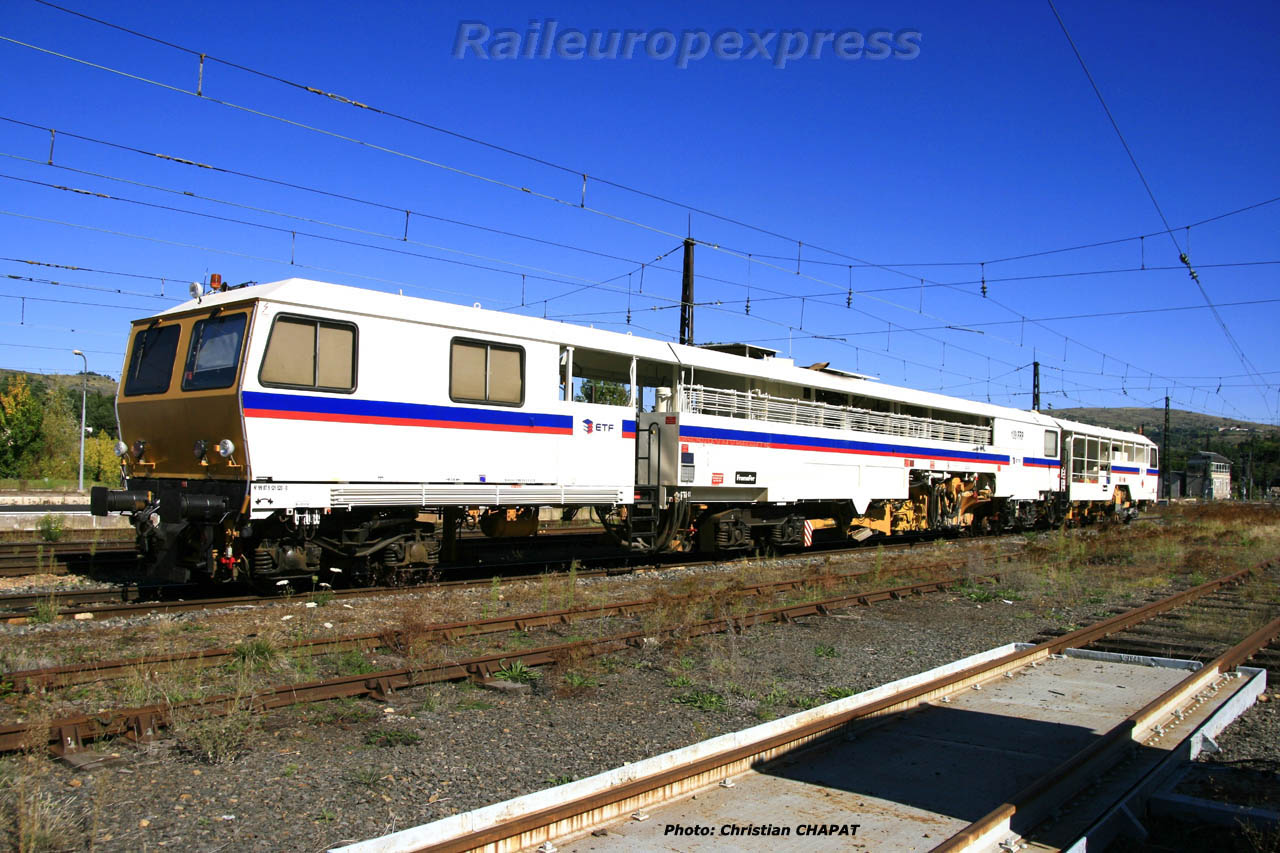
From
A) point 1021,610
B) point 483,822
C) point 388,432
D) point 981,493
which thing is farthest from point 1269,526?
point 483,822

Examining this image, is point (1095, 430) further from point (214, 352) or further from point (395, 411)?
point (214, 352)

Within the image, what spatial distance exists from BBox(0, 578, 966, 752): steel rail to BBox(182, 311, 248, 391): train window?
14.8 feet

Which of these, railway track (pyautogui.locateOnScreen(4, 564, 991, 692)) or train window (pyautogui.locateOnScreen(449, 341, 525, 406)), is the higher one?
train window (pyautogui.locateOnScreen(449, 341, 525, 406))

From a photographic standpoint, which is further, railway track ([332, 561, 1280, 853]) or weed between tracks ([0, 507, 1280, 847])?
weed between tracks ([0, 507, 1280, 847])

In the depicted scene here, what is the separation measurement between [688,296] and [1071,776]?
62.5 feet

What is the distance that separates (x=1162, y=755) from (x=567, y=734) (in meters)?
4.04

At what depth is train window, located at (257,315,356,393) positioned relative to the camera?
10.2m

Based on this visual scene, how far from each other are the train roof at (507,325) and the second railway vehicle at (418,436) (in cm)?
3

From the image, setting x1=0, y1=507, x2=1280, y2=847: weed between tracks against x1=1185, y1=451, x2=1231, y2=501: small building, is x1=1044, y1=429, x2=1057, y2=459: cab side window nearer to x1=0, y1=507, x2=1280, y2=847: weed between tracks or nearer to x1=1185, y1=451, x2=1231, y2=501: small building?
x1=0, y1=507, x2=1280, y2=847: weed between tracks

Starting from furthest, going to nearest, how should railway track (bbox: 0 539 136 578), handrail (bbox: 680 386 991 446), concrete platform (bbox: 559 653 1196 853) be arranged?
Result: handrail (bbox: 680 386 991 446) → railway track (bbox: 0 539 136 578) → concrete platform (bbox: 559 653 1196 853)

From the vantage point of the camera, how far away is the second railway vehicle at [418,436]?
10305 millimetres

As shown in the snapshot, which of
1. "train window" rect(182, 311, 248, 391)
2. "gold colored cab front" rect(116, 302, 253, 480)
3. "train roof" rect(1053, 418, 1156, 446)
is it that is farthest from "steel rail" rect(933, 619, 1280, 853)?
"train roof" rect(1053, 418, 1156, 446)

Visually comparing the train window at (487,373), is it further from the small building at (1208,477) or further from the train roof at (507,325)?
the small building at (1208,477)

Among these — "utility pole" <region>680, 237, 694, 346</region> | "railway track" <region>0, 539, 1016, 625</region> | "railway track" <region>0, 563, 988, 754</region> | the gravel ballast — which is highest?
"utility pole" <region>680, 237, 694, 346</region>
